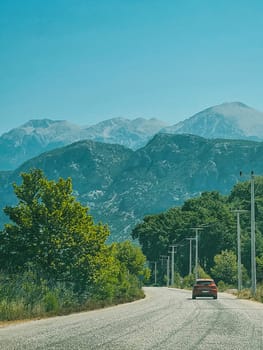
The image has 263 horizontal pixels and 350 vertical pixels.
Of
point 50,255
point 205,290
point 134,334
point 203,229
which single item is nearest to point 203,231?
point 203,229

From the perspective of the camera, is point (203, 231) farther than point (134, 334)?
Yes

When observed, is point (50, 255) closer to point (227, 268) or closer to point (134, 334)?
point (134, 334)

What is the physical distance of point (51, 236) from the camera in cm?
3369

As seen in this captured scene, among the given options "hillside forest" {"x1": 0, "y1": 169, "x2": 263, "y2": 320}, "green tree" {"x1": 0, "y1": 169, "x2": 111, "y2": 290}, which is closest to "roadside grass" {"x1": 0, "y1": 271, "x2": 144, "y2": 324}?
"hillside forest" {"x1": 0, "y1": 169, "x2": 263, "y2": 320}

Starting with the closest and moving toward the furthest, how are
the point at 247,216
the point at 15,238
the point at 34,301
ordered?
the point at 34,301 < the point at 15,238 < the point at 247,216

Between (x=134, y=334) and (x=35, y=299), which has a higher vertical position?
(x=35, y=299)

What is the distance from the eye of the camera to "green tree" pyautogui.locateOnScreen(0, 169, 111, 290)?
3366 centimetres

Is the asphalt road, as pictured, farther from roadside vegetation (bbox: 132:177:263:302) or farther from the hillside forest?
roadside vegetation (bbox: 132:177:263:302)

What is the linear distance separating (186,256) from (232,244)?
57.8 ft

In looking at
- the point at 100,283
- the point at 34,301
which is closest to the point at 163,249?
the point at 100,283

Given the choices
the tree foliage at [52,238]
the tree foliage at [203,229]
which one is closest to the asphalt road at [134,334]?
the tree foliage at [52,238]

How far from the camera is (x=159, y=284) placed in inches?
6309

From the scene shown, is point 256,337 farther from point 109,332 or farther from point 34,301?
point 34,301

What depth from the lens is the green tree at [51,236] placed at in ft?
110
